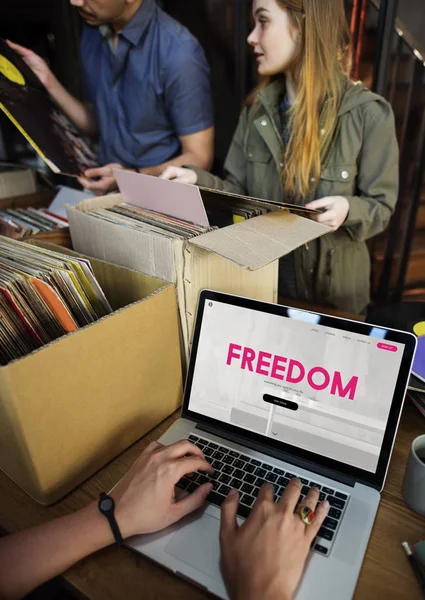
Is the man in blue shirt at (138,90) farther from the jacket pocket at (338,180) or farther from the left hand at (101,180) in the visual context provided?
the jacket pocket at (338,180)

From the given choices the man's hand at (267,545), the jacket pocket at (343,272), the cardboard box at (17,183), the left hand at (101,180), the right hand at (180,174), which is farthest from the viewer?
the cardboard box at (17,183)

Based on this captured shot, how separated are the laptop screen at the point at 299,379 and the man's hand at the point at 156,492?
0.14 meters

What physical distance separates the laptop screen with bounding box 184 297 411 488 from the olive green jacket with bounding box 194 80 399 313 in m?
0.57

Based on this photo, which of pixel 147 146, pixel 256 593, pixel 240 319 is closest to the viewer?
pixel 256 593

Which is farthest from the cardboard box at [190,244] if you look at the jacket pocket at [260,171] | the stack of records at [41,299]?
the jacket pocket at [260,171]

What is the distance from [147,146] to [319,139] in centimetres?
66

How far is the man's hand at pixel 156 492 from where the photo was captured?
0.62m

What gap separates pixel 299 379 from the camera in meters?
0.75

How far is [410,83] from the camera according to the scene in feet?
4.44

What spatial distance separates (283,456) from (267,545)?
0.67ft

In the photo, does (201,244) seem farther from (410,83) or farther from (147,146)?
(410,83)

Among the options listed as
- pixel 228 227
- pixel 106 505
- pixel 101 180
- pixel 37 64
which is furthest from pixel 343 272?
pixel 37 64

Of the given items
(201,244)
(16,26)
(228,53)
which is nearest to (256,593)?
(201,244)

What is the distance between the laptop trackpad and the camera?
Result: 1.95ft
